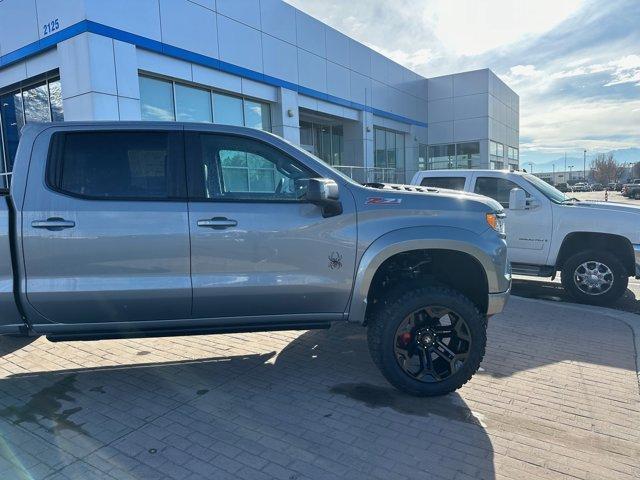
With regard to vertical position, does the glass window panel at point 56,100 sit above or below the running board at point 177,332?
above

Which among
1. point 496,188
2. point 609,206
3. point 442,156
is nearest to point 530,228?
point 496,188

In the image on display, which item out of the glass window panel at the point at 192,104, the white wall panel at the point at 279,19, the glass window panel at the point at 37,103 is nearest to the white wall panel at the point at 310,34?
the white wall panel at the point at 279,19

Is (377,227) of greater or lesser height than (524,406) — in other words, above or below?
above

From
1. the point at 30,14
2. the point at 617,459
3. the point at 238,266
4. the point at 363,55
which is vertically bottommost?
the point at 617,459

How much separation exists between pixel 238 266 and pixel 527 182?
522cm

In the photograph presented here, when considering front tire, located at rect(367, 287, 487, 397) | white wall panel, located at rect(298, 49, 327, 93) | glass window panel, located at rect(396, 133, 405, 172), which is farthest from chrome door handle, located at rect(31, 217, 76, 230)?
glass window panel, located at rect(396, 133, 405, 172)

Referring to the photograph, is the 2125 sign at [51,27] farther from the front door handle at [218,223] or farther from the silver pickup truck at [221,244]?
the front door handle at [218,223]

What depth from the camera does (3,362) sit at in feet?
14.3

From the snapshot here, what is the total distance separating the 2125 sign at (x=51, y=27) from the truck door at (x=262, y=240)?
9.28 meters

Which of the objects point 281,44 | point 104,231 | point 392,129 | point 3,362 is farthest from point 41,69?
point 392,129

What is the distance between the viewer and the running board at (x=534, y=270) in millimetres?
6527

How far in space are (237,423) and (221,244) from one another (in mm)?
1272

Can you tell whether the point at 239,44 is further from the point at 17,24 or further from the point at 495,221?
the point at 495,221

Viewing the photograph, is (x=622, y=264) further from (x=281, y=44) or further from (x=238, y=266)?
(x=281, y=44)
